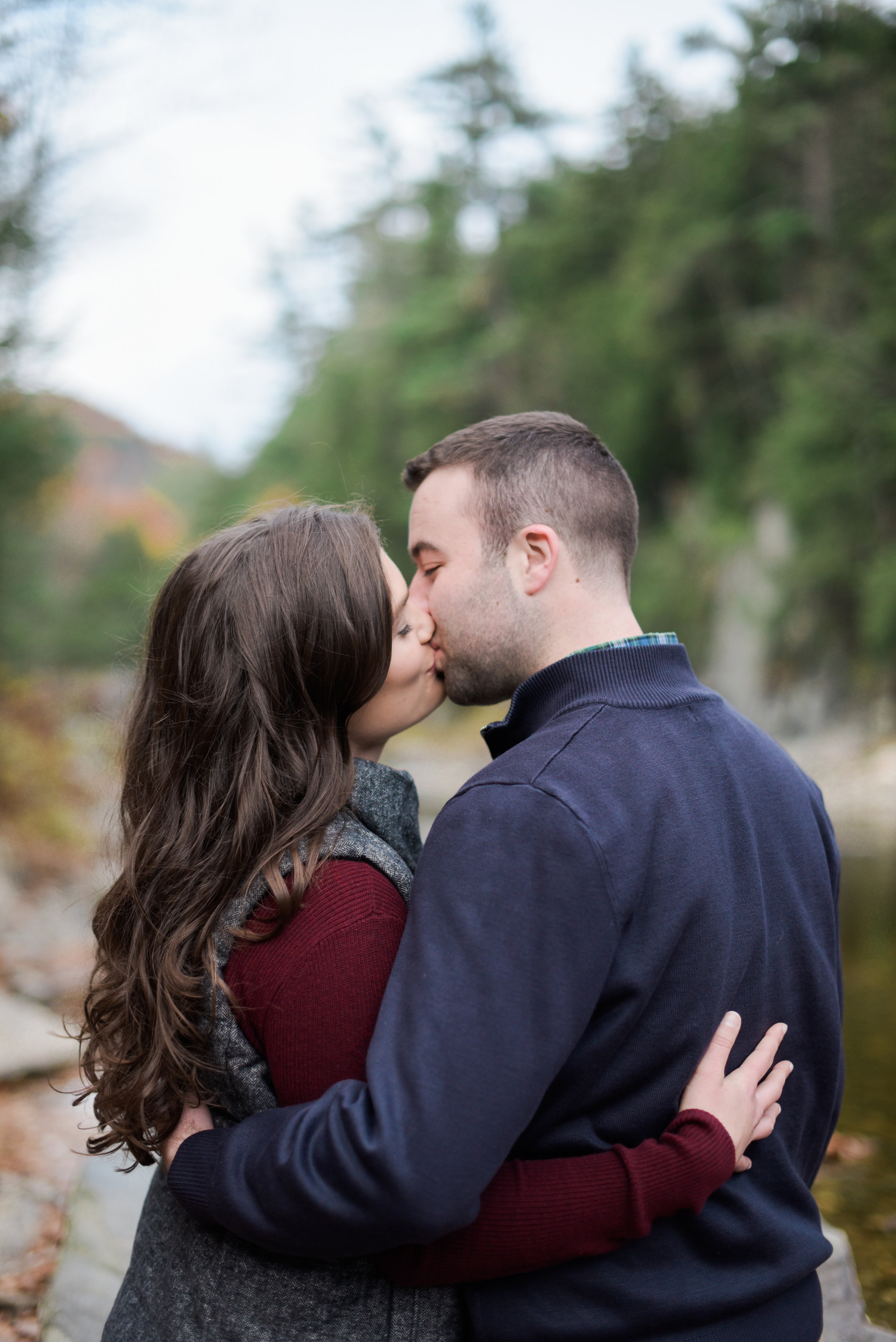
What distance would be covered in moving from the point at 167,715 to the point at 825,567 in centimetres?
1710

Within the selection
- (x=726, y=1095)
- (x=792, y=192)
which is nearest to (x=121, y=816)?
(x=726, y=1095)

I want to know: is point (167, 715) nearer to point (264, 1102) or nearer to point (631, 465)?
point (264, 1102)

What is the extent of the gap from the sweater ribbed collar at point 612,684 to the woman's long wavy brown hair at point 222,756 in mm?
291

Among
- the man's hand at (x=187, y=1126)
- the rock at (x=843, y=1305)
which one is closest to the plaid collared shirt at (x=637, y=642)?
the man's hand at (x=187, y=1126)

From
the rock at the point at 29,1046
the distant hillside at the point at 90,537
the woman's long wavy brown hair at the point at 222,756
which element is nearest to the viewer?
the woman's long wavy brown hair at the point at 222,756

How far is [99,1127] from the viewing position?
196 centimetres

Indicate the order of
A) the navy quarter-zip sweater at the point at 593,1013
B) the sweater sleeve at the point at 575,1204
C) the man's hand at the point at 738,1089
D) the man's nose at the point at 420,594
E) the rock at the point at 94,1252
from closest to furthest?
the navy quarter-zip sweater at the point at 593,1013, the sweater sleeve at the point at 575,1204, the man's hand at the point at 738,1089, the man's nose at the point at 420,594, the rock at the point at 94,1252

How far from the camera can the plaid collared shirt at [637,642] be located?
1851 mm

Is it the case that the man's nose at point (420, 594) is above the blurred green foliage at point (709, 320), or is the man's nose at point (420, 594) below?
below

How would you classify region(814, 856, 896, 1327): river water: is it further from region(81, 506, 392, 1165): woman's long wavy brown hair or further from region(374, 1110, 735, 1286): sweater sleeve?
region(81, 506, 392, 1165): woman's long wavy brown hair

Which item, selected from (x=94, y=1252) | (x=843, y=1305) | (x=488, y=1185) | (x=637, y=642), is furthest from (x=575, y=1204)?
(x=94, y=1252)

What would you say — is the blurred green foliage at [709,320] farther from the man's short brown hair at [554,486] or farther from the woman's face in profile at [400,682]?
the woman's face in profile at [400,682]

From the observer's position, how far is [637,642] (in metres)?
1.88

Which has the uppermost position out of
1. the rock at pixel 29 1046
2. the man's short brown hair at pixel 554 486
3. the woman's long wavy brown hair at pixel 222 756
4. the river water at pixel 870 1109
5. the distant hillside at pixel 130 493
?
the distant hillside at pixel 130 493
